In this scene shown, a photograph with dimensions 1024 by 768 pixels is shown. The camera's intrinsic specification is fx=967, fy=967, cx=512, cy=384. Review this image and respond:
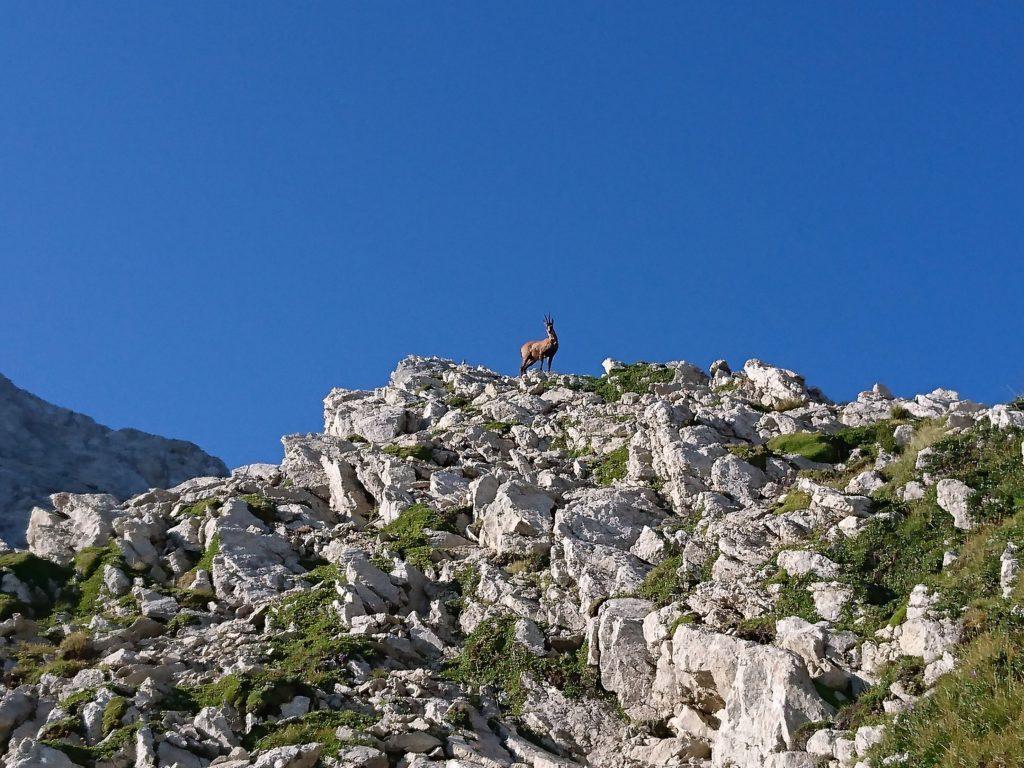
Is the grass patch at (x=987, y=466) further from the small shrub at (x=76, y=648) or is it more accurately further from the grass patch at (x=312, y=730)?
the small shrub at (x=76, y=648)

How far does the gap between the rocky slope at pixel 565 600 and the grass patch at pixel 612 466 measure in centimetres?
11

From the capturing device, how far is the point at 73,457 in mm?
58281

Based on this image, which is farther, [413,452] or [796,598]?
[413,452]

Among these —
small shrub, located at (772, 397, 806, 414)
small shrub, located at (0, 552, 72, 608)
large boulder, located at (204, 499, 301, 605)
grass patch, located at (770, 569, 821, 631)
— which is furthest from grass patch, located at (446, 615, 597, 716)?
small shrub, located at (772, 397, 806, 414)

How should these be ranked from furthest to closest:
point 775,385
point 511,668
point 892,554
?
point 775,385
point 511,668
point 892,554

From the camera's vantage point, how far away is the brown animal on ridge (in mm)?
41031

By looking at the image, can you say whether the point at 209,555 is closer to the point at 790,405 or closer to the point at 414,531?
the point at 414,531

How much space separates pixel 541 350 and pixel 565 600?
19605mm

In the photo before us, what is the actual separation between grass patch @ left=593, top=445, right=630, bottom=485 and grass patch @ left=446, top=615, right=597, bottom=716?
23.6ft

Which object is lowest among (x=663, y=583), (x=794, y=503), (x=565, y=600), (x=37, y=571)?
(x=37, y=571)

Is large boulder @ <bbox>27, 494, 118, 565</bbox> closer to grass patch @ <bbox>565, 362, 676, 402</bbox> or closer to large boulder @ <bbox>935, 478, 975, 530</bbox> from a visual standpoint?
grass patch @ <bbox>565, 362, 676, 402</bbox>

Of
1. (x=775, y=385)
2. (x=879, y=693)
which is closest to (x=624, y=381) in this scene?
(x=775, y=385)

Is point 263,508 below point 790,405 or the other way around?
below

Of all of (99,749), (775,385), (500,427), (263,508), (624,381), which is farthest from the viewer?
(624,381)
